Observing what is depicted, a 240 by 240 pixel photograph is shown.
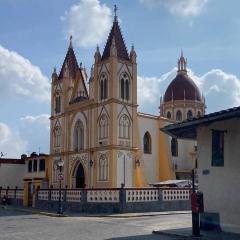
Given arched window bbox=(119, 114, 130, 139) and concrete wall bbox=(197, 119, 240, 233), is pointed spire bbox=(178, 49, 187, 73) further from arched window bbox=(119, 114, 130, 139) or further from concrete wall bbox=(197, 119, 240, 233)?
concrete wall bbox=(197, 119, 240, 233)

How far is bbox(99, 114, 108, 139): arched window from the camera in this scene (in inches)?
1755

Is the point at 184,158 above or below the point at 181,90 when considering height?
below

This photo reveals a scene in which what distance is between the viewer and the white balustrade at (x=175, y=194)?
31.8 meters

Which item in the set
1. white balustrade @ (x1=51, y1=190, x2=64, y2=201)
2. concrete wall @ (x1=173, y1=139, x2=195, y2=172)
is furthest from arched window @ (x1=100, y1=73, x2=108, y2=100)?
white balustrade @ (x1=51, y1=190, x2=64, y2=201)

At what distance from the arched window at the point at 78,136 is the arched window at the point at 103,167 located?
4.53 m

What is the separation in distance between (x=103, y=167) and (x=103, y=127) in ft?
13.2

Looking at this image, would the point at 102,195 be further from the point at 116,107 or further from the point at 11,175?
the point at 11,175

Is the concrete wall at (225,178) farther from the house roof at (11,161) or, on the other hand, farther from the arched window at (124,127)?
the house roof at (11,161)

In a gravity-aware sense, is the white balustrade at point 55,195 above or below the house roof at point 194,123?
below

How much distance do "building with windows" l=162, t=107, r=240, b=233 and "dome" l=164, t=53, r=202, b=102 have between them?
51.7 m

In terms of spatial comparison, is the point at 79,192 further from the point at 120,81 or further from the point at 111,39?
the point at 111,39

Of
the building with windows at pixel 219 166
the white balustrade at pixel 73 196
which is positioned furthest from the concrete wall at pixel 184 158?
the building with windows at pixel 219 166

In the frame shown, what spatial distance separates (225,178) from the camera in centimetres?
1658

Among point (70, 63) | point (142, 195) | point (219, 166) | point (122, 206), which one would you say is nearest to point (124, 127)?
point (70, 63)
